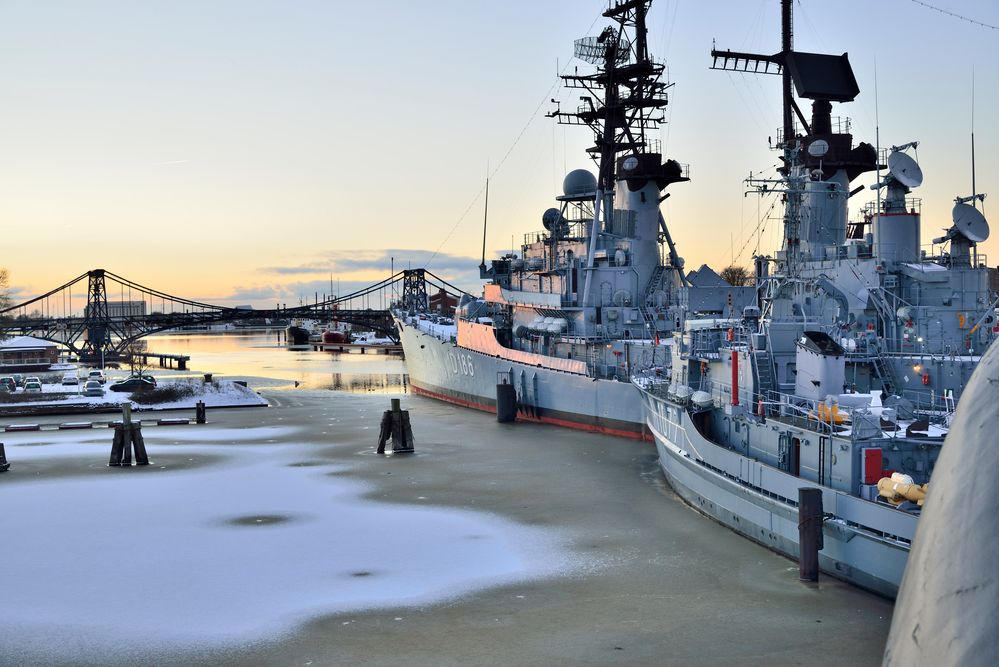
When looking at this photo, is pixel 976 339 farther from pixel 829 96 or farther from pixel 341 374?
pixel 341 374

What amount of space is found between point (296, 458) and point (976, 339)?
24.4 metres

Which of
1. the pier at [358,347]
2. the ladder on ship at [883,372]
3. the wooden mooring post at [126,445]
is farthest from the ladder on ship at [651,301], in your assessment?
the pier at [358,347]

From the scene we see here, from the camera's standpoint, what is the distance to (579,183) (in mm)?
53719

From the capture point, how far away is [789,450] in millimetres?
21203

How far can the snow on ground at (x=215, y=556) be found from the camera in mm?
17009

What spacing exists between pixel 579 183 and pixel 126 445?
2960 cm

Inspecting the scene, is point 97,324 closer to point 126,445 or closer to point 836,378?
point 126,445

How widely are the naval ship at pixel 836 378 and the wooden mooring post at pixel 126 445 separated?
1919 centimetres

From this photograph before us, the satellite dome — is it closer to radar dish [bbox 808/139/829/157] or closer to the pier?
radar dish [bbox 808/139/829/157]

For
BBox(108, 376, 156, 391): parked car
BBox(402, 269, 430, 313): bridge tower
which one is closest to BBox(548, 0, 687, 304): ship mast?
BBox(108, 376, 156, 391): parked car

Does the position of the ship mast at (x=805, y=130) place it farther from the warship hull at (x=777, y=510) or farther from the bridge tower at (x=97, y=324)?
the bridge tower at (x=97, y=324)

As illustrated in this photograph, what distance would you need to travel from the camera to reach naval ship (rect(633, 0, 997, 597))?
60.6 ft

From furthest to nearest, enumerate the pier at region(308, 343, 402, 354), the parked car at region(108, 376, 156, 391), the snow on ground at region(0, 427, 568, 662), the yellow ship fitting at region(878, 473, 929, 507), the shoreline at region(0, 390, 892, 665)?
the pier at region(308, 343, 402, 354), the parked car at region(108, 376, 156, 391), the snow on ground at region(0, 427, 568, 662), the yellow ship fitting at region(878, 473, 929, 507), the shoreline at region(0, 390, 892, 665)

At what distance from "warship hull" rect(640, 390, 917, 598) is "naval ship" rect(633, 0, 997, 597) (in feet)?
0.13
